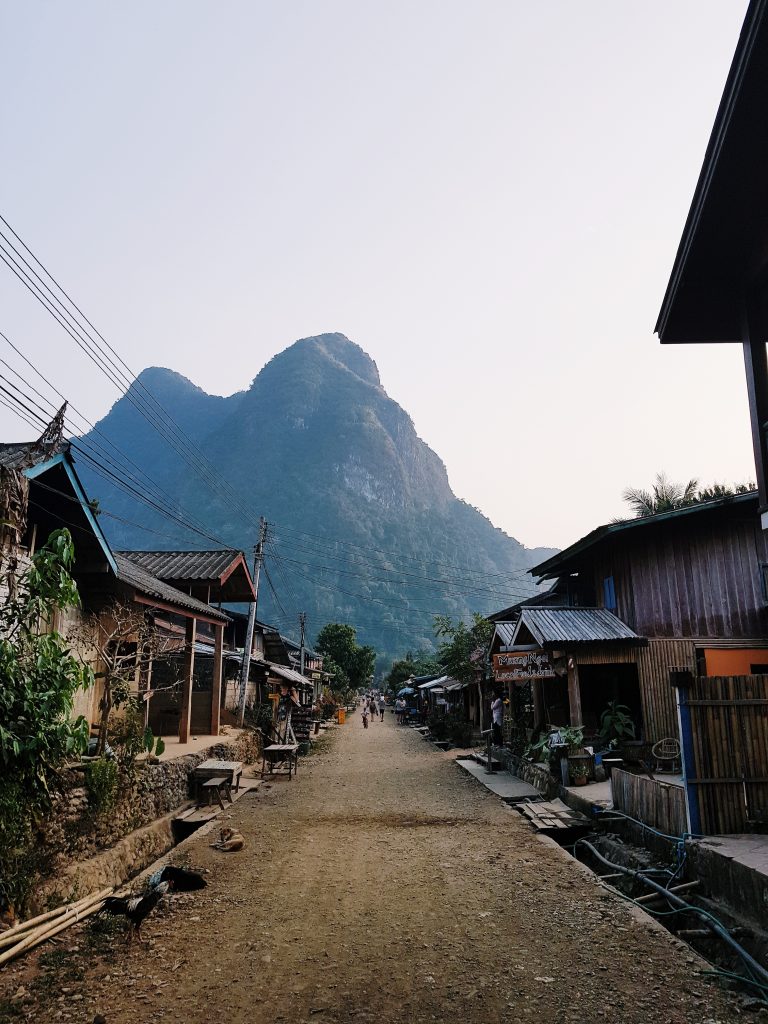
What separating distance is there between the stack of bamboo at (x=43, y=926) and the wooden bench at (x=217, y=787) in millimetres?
5984

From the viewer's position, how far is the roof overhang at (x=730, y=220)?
215 inches

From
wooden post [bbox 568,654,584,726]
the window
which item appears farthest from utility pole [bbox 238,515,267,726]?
the window

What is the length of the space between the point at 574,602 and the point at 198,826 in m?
13.4

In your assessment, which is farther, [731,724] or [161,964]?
[731,724]

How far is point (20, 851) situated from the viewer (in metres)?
6.48

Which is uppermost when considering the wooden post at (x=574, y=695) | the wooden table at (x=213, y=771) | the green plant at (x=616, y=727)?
the wooden post at (x=574, y=695)

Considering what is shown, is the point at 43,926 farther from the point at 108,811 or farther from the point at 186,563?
the point at 186,563

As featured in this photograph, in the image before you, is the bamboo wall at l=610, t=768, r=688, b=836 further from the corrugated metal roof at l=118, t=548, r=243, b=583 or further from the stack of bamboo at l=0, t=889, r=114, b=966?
the corrugated metal roof at l=118, t=548, r=243, b=583

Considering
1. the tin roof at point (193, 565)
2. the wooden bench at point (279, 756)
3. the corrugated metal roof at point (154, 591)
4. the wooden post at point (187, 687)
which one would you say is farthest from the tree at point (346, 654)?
the wooden post at point (187, 687)

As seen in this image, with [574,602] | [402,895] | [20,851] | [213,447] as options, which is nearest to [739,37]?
[402,895]

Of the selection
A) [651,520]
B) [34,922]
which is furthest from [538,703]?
[34,922]

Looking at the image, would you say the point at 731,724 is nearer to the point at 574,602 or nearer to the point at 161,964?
the point at 161,964

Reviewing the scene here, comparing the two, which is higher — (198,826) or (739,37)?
(739,37)

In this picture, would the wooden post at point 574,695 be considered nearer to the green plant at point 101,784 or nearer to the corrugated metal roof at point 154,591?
the corrugated metal roof at point 154,591
